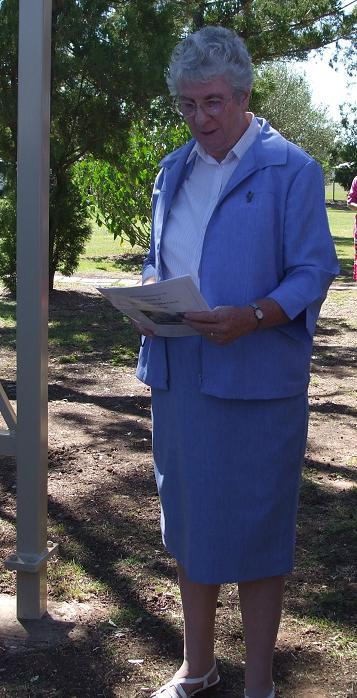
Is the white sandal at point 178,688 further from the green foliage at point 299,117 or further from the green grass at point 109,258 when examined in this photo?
the green foliage at point 299,117

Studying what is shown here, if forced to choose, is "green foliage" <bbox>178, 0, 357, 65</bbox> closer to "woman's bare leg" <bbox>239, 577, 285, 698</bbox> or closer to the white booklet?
the white booklet

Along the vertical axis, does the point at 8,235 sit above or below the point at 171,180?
below

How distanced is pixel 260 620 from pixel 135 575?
1.19 meters

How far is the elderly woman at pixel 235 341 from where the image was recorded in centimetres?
247

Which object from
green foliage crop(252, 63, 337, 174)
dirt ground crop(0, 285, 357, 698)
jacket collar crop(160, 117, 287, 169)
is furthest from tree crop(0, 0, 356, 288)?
green foliage crop(252, 63, 337, 174)

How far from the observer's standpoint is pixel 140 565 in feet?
12.8

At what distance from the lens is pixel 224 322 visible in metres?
2.39

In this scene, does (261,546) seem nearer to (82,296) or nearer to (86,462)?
(86,462)

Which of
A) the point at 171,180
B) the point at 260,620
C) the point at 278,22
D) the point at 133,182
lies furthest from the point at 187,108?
the point at 133,182

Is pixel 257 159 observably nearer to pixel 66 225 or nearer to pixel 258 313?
pixel 258 313

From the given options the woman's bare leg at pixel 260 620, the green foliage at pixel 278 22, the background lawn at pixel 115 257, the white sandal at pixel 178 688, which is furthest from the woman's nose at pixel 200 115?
the background lawn at pixel 115 257

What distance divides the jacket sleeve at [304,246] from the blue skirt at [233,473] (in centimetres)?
28

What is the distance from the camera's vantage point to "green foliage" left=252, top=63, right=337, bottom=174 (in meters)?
48.1

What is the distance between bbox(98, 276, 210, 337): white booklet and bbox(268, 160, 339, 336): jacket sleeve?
0.76 feet
